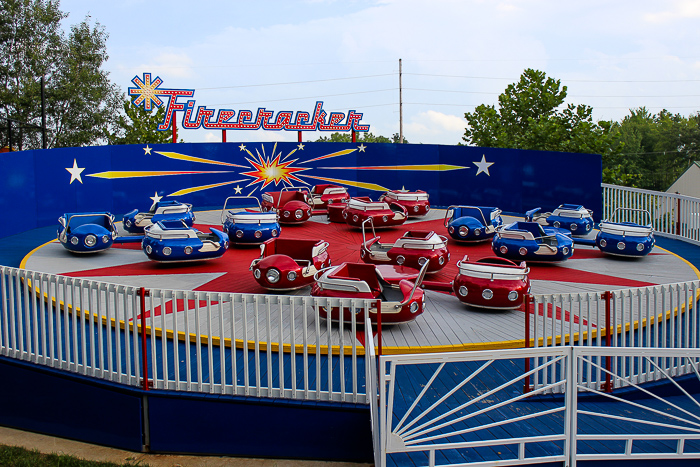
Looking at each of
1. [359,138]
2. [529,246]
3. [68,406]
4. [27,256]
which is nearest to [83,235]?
[27,256]

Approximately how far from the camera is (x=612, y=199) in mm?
20828

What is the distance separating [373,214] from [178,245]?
617cm

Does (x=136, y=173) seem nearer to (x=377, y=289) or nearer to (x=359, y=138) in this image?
(x=377, y=289)

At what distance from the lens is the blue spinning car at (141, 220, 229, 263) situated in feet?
44.6

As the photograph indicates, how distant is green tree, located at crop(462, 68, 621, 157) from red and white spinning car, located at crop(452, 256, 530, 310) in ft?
107

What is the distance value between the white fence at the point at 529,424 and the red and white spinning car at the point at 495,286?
2.97 m

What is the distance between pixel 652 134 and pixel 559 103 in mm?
62401

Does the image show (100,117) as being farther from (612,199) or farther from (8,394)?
(8,394)

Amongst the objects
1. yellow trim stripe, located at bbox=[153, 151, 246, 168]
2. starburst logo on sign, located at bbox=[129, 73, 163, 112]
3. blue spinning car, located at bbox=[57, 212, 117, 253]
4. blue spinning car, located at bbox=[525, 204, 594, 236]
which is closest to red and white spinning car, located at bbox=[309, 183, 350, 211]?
yellow trim stripe, located at bbox=[153, 151, 246, 168]

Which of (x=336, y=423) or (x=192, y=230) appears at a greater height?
(x=192, y=230)

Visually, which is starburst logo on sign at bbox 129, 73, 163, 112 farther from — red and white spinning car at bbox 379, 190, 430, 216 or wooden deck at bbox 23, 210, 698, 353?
red and white spinning car at bbox 379, 190, 430, 216

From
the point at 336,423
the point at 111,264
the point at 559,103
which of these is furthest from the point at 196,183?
the point at 559,103

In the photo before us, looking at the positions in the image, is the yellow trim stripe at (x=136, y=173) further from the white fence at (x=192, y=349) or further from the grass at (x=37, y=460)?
the grass at (x=37, y=460)

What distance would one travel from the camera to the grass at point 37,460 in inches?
266
